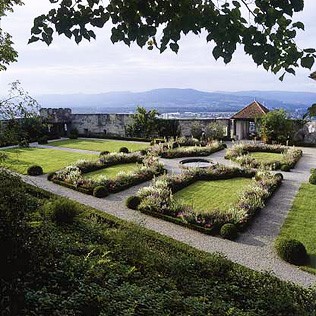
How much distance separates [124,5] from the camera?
329cm

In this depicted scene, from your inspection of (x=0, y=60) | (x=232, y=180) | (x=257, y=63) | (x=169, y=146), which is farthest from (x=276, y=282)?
(x=169, y=146)

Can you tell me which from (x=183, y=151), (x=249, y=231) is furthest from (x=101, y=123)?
(x=249, y=231)

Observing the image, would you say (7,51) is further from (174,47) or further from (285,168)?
(285,168)

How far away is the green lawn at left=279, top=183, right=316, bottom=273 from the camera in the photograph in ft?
32.6

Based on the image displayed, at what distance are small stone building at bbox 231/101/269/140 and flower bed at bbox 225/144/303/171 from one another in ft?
16.6

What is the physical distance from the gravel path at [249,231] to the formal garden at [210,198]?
12.4 inches

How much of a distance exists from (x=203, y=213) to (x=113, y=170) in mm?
8807

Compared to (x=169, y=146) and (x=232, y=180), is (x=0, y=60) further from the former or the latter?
(x=169, y=146)

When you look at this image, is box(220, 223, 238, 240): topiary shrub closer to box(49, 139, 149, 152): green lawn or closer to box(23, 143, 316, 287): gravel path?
box(23, 143, 316, 287): gravel path

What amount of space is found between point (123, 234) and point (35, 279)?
3.19 meters

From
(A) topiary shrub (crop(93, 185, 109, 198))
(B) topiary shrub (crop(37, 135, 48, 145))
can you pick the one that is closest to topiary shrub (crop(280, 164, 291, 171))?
(A) topiary shrub (crop(93, 185, 109, 198))

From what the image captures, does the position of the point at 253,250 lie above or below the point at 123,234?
below

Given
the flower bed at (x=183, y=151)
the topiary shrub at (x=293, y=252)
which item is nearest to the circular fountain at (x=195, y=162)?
the flower bed at (x=183, y=151)

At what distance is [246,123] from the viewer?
29594 mm
